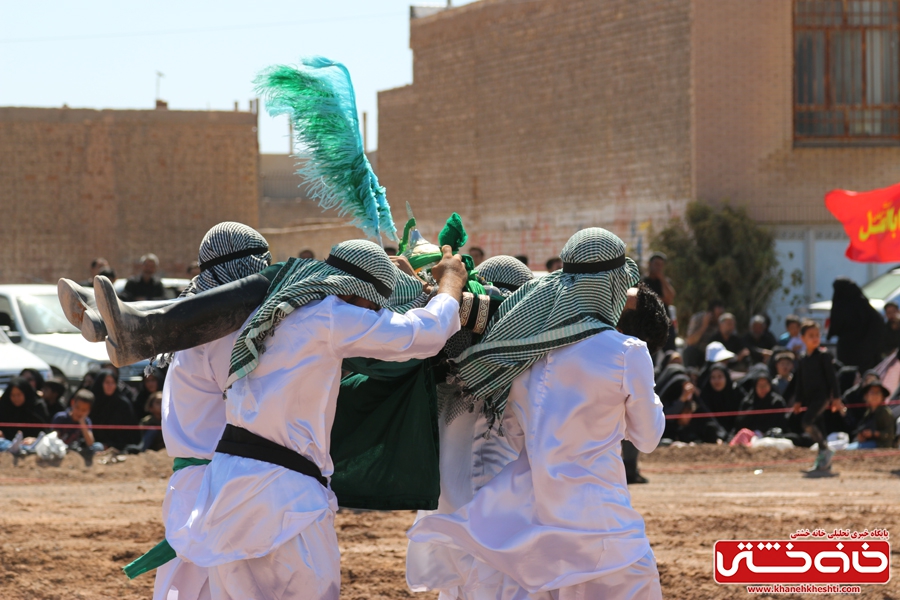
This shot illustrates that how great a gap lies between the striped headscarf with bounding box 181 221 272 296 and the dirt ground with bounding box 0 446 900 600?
2004 millimetres

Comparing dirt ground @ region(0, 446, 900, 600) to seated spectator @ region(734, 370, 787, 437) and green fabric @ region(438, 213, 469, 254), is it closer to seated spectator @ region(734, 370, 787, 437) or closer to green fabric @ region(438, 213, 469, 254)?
seated spectator @ region(734, 370, 787, 437)

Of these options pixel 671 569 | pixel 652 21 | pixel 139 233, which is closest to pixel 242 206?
pixel 139 233

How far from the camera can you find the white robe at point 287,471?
12.2ft

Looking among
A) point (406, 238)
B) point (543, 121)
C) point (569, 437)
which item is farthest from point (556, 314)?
point (543, 121)

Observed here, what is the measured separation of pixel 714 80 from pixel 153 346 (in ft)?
48.4

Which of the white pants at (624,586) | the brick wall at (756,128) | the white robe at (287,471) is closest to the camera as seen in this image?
the white robe at (287,471)

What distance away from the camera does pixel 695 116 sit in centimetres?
1734

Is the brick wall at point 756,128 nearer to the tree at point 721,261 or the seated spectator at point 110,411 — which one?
the tree at point 721,261

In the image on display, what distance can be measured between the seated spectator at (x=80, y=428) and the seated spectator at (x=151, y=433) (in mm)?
342

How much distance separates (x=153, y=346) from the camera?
3.87 m

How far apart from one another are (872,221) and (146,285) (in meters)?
6.74

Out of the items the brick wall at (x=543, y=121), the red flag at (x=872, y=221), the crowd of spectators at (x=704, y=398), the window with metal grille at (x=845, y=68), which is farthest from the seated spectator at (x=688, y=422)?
the window with metal grille at (x=845, y=68)

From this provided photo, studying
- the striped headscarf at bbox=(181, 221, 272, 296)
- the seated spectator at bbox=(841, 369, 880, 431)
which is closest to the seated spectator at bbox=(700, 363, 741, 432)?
the seated spectator at bbox=(841, 369, 880, 431)

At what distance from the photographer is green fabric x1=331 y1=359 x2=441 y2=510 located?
14.2 ft
